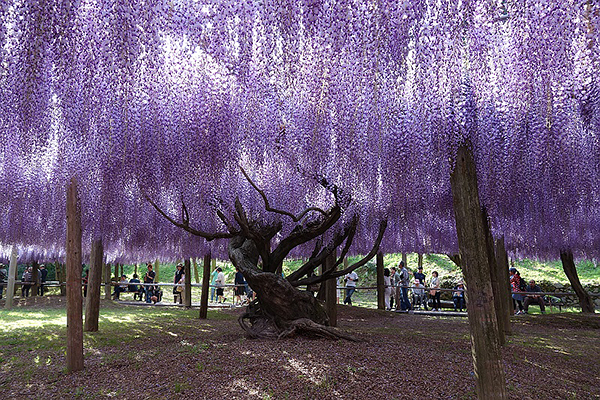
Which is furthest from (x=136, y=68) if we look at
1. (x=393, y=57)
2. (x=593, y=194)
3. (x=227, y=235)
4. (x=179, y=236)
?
(x=593, y=194)

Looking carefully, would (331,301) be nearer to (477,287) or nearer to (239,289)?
(477,287)

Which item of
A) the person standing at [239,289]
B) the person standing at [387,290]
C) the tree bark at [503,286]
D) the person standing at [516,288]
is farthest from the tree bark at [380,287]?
the tree bark at [503,286]

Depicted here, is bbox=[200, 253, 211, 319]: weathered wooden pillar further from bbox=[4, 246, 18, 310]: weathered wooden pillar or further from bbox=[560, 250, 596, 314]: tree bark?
bbox=[560, 250, 596, 314]: tree bark

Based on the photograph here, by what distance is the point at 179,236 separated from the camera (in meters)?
9.72

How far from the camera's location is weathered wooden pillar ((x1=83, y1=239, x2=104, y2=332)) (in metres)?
7.29

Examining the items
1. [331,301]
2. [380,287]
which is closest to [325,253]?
[331,301]

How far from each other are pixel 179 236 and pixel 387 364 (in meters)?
6.35

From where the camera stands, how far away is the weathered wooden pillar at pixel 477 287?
3.35 metres

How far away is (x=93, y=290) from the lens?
7273 millimetres

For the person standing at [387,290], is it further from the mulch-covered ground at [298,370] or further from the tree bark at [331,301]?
the mulch-covered ground at [298,370]

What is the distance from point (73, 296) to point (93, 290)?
269 cm

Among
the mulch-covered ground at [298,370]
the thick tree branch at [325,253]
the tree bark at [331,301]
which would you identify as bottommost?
the mulch-covered ground at [298,370]

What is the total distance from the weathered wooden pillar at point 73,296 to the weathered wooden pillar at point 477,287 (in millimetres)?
4060

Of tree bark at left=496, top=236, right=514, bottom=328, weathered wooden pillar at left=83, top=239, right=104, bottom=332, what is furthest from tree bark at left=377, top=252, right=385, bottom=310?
weathered wooden pillar at left=83, top=239, right=104, bottom=332
